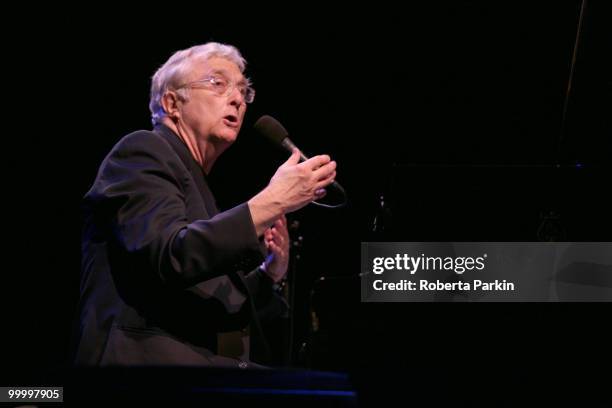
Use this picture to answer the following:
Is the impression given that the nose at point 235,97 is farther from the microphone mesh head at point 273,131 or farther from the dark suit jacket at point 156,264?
the dark suit jacket at point 156,264

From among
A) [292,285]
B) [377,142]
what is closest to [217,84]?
[292,285]

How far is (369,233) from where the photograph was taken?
3.04m

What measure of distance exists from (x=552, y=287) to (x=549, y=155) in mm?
1104

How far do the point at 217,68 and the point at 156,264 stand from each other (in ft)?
2.32

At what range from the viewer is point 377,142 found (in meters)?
3.86

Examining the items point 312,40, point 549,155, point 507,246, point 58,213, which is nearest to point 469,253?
point 507,246

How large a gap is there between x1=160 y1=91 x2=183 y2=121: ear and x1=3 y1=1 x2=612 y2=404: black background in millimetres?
Result: 1222

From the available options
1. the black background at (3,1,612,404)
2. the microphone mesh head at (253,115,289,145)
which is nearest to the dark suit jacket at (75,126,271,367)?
the microphone mesh head at (253,115,289,145)

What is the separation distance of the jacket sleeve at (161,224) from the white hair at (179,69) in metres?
0.35

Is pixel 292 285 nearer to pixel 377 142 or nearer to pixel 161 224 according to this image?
pixel 377 142

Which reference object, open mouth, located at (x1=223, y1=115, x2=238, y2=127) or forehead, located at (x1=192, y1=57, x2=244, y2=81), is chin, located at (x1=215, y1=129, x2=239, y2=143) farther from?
forehead, located at (x1=192, y1=57, x2=244, y2=81)

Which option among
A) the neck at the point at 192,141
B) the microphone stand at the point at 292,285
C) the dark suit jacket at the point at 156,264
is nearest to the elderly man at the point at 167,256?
the dark suit jacket at the point at 156,264

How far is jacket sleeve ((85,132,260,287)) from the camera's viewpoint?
133cm

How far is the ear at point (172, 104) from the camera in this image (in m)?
1.79
